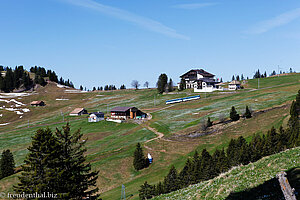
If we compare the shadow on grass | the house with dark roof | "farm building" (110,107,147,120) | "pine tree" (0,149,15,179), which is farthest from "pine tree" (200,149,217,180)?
the house with dark roof

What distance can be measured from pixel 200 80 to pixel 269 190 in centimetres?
14127

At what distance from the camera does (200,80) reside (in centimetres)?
15350

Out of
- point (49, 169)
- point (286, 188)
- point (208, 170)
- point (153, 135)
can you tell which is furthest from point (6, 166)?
point (286, 188)

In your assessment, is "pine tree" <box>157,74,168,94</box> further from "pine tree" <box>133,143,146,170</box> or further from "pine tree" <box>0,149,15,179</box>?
"pine tree" <box>0,149,15,179</box>

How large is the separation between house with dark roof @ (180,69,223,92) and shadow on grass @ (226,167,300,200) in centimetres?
13522

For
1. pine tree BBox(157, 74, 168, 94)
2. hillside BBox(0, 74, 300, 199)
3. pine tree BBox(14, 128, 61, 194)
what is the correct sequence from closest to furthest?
pine tree BBox(14, 128, 61, 194) → hillside BBox(0, 74, 300, 199) → pine tree BBox(157, 74, 168, 94)

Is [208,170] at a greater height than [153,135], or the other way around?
[208,170]

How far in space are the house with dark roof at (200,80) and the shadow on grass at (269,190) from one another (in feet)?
444

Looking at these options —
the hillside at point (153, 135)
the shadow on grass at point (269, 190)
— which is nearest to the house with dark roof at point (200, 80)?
the hillside at point (153, 135)

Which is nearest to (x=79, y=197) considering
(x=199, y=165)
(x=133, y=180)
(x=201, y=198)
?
(x=201, y=198)

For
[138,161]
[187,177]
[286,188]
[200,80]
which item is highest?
[200,80]

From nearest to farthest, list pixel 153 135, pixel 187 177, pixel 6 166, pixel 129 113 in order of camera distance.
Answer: pixel 187 177 < pixel 6 166 < pixel 153 135 < pixel 129 113

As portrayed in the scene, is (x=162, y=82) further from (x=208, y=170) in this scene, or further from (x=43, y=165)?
(x=43, y=165)

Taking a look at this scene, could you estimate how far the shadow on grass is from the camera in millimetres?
14141
